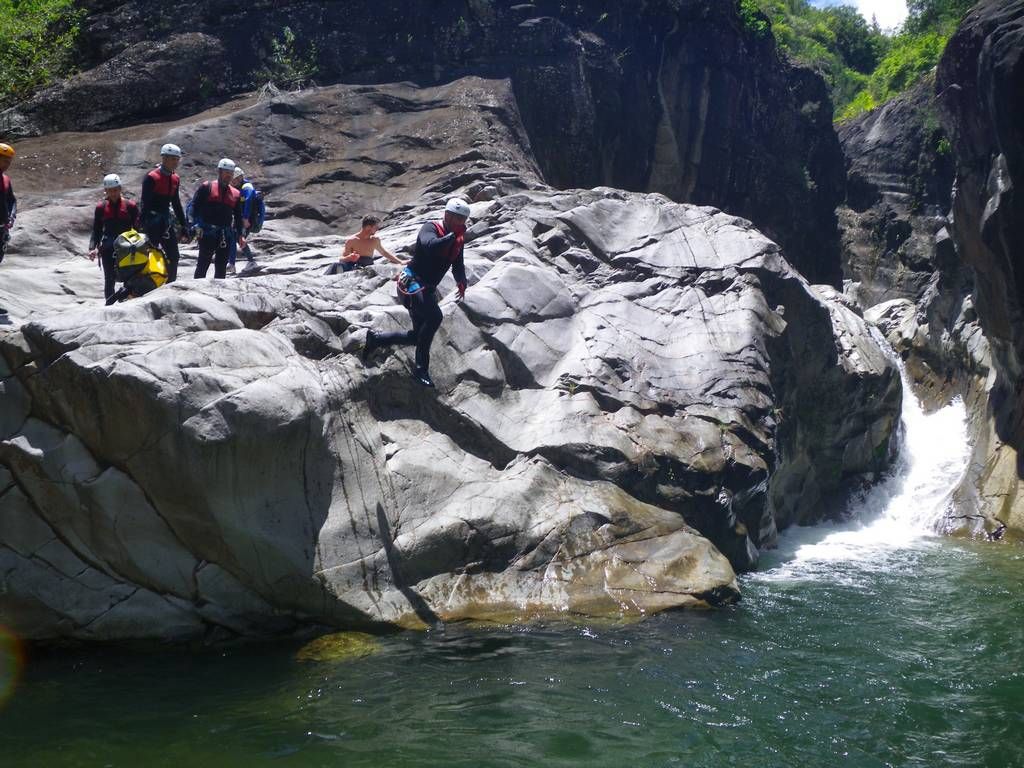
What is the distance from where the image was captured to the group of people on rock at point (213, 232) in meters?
10.9

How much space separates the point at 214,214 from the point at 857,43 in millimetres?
49829

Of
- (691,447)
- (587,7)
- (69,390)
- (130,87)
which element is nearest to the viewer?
(69,390)

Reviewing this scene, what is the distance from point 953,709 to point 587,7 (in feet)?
72.0

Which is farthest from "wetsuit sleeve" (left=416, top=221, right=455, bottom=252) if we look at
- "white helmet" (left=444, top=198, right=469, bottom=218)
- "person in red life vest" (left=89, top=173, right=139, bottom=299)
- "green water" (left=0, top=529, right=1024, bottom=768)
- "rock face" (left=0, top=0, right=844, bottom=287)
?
"rock face" (left=0, top=0, right=844, bottom=287)

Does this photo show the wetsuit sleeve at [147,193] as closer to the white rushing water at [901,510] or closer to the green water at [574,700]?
the green water at [574,700]

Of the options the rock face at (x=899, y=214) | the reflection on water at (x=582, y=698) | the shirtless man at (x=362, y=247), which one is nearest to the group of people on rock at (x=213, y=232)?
the shirtless man at (x=362, y=247)

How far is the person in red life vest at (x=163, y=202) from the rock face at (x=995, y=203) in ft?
44.0

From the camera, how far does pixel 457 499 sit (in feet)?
35.2

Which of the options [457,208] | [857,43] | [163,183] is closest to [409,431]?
[457,208]

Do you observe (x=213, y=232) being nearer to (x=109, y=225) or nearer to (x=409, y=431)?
(x=109, y=225)

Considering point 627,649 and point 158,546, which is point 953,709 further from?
point 158,546

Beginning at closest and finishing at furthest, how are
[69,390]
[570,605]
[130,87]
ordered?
[69,390], [570,605], [130,87]

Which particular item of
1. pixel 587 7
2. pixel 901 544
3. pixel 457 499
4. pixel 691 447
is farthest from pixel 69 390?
pixel 587 7

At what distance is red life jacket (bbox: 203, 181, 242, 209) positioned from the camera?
39.0 feet
